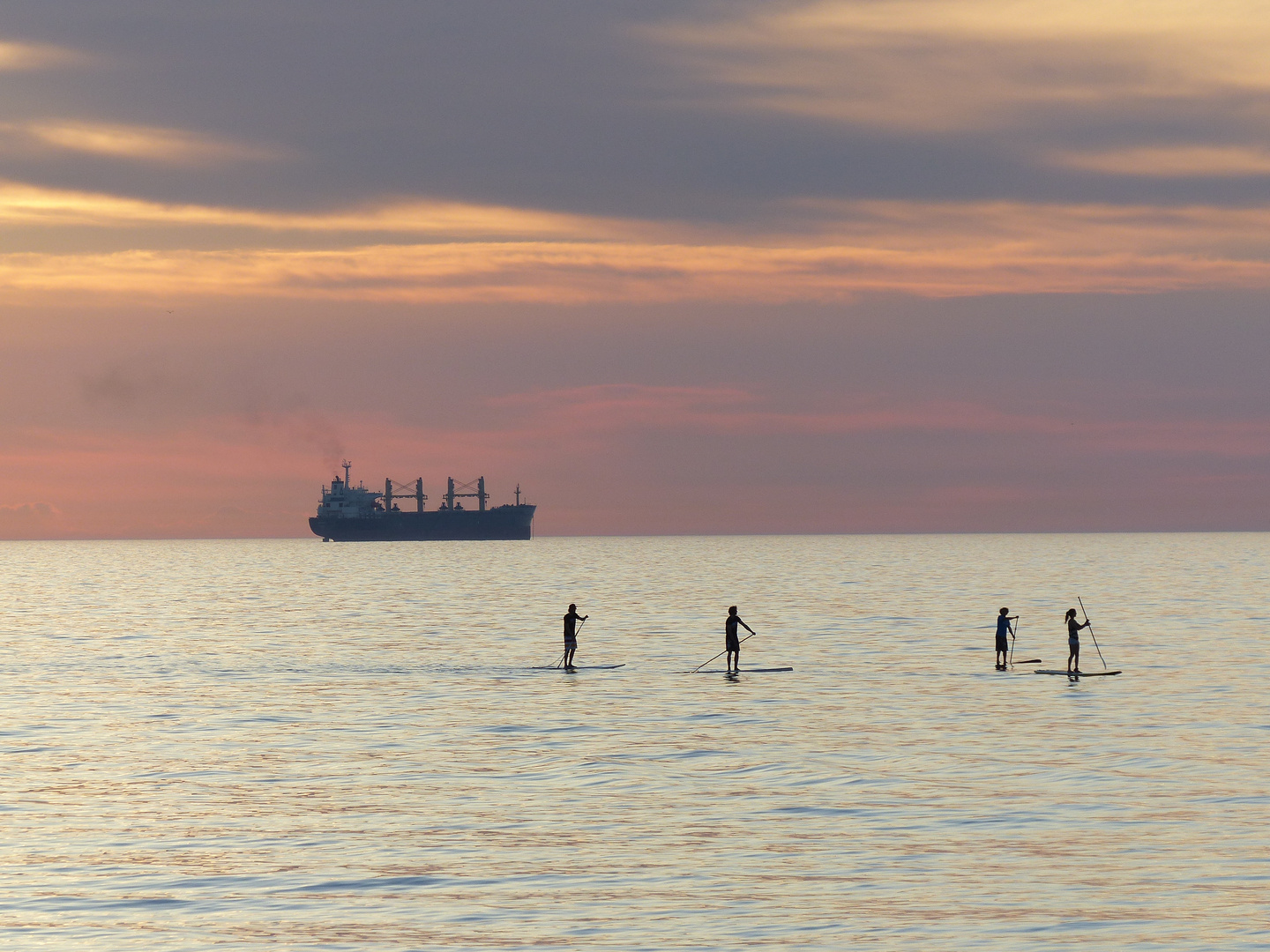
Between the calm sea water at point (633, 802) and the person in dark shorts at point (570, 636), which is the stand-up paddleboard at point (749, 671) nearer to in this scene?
the calm sea water at point (633, 802)

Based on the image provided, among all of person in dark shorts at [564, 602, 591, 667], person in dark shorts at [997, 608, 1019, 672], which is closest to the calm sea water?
person in dark shorts at [997, 608, 1019, 672]

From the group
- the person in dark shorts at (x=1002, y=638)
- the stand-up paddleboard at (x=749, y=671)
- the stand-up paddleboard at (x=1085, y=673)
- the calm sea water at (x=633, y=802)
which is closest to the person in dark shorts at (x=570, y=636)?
the calm sea water at (x=633, y=802)

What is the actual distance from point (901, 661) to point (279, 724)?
26.1m

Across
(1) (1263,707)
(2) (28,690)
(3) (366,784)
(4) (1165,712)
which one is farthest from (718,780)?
(2) (28,690)

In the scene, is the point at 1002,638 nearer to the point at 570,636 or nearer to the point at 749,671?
the point at 749,671

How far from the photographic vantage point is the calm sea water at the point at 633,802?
59.4 feet

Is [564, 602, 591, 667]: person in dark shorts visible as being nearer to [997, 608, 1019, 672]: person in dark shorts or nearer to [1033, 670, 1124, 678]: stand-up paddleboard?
[997, 608, 1019, 672]: person in dark shorts

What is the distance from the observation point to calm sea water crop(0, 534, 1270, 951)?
18094 mm

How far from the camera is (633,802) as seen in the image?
1011 inches

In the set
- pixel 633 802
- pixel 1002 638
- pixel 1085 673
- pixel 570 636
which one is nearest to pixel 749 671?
pixel 570 636

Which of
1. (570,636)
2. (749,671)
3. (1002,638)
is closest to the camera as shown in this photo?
(1002,638)

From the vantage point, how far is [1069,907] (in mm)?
18391

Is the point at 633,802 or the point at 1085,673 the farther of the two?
the point at 1085,673

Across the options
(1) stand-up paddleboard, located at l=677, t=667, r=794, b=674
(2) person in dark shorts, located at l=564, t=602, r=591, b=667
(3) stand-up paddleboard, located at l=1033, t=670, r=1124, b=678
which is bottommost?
(1) stand-up paddleboard, located at l=677, t=667, r=794, b=674
